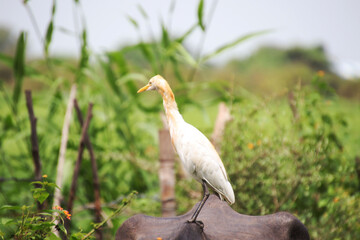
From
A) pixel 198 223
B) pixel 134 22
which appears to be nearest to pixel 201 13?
pixel 134 22

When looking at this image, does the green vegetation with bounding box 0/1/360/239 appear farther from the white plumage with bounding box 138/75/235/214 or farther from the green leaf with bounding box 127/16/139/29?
the white plumage with bounding box 138/75/235/214

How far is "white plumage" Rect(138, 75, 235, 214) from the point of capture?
127 centimetres

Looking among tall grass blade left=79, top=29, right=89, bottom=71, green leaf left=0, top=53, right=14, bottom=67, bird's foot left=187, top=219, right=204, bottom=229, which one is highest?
tall grass blade left=79, top=29, right=89, bottom=71

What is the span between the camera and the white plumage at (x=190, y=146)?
1.27 m

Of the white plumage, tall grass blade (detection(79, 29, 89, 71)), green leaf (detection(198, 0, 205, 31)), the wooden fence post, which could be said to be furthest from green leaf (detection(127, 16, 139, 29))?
the white plumage

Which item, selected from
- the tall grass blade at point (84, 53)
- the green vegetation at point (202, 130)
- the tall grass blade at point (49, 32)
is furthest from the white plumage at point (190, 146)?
the tall grass blade at point (84, 53)

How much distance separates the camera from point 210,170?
1.29 meters

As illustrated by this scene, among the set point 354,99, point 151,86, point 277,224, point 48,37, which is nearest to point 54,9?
point 48,37

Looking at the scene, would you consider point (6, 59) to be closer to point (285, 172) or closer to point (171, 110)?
point (171, 110)

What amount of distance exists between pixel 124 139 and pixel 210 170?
1525 mm

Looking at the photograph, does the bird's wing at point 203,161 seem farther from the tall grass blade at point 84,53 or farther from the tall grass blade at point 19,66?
the tall grass blade at point 19,66

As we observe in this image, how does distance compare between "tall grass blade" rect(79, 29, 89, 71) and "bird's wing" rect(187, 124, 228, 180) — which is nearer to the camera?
"bird's wing" rect(187, 124, 228, 180)

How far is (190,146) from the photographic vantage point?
127 centimetres

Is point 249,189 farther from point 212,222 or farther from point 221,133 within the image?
point 212,222
